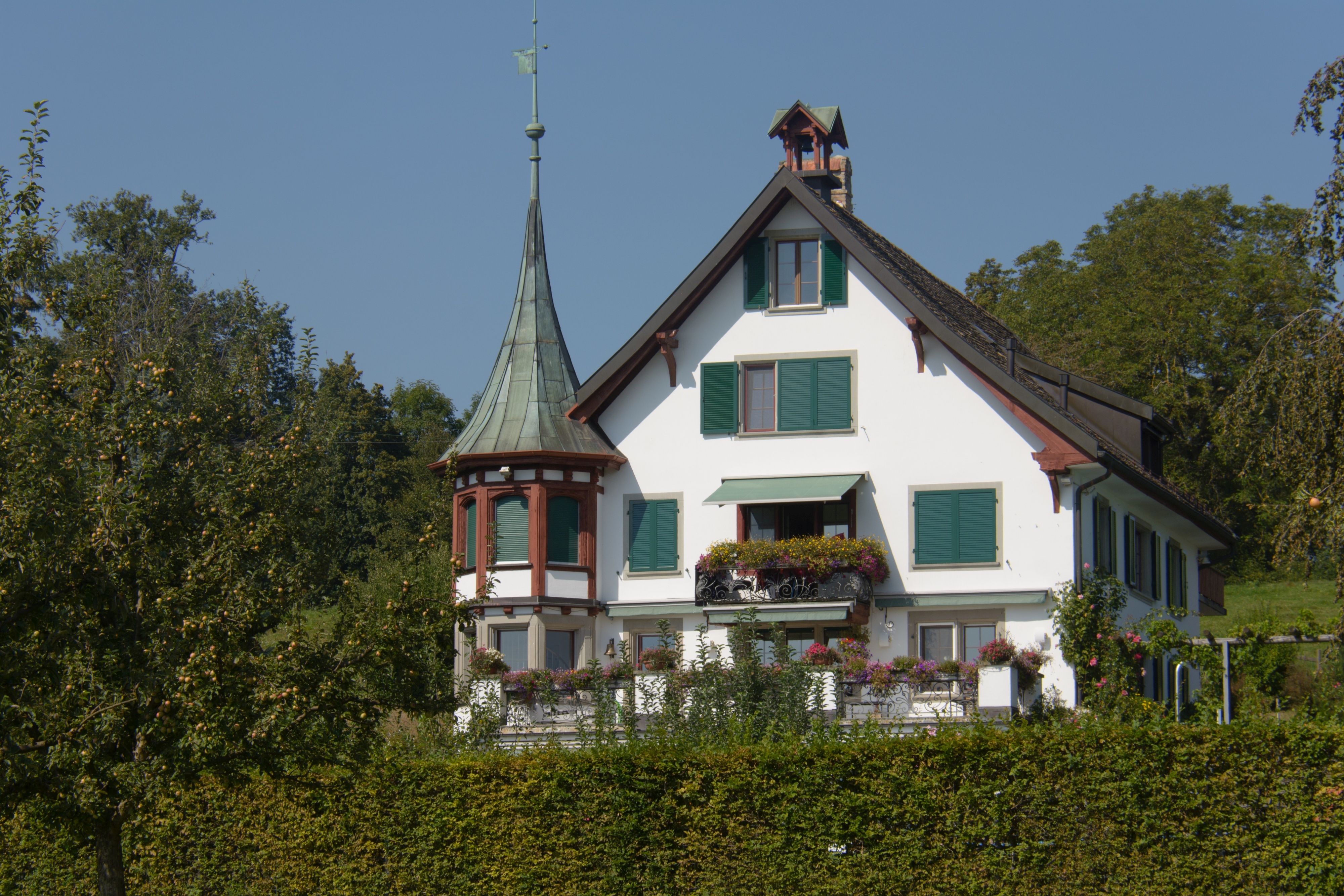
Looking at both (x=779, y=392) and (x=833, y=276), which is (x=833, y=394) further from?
(x=833, y=276)

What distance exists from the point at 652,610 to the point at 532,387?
4.69 metres

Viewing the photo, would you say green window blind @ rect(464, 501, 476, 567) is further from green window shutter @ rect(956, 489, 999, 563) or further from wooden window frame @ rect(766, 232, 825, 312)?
green window shutter @ rect(956, 489, 999, 563)

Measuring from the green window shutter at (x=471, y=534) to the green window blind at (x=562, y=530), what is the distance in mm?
1434

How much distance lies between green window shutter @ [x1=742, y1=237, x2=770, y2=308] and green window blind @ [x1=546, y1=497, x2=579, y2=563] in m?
4.65

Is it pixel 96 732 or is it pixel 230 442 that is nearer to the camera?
pixel 96 732

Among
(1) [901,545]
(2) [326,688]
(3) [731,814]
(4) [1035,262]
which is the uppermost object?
(4) [1035,262]

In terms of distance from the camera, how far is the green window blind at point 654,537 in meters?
28.0

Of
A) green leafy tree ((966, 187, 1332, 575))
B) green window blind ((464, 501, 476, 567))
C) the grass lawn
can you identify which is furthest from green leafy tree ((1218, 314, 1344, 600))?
green leafy tree ((966, 187, 1332, 575))

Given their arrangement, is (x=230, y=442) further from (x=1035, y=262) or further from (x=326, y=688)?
(x=1035, y=262)

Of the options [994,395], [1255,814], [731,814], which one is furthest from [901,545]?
[1255,814]

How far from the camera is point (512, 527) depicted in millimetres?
28062

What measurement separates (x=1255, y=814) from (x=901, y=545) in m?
12.7

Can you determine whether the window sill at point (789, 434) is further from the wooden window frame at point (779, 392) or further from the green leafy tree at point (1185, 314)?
the green leafy tree at point (1185, 314)

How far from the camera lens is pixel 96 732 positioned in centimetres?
1459
